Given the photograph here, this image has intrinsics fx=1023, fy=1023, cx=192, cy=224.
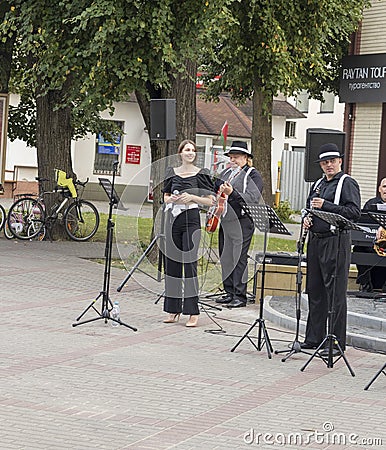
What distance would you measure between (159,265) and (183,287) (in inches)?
102

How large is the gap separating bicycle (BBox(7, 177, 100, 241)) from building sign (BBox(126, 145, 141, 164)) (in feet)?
71.8

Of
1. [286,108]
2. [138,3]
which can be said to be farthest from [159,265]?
[286,108]

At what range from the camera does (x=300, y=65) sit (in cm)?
2067

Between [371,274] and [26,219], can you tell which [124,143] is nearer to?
[26,219]

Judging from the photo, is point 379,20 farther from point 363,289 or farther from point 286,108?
point 286,108

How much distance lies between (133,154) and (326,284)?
33.5m

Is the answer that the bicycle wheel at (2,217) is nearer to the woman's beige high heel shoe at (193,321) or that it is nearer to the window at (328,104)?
the woman's beige high heel shoe at (193,321)

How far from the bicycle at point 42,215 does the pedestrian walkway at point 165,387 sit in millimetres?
7733

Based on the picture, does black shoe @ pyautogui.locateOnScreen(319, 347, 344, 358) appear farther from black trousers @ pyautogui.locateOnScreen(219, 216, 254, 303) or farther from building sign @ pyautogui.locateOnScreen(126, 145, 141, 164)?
building sign @ pyautogui.locateOnScreen(126, 145, 141, 164)

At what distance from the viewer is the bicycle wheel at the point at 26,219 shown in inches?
810

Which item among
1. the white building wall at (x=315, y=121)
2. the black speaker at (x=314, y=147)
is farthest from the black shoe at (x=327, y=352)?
the white building wall at (x=315, y=121)

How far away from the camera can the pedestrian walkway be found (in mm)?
6793

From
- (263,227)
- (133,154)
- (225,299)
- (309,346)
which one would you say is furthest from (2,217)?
(133,154)

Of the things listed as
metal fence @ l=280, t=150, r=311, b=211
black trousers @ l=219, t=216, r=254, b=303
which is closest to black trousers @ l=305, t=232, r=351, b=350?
black trousers @ l=219, t=216, r=254, b=303
